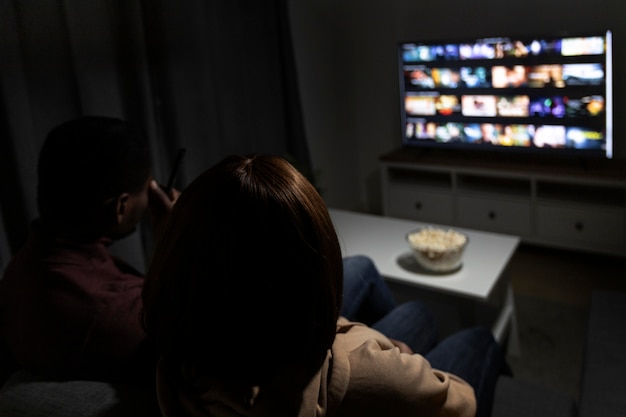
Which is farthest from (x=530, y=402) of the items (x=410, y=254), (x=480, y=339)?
(x=410, y=254)

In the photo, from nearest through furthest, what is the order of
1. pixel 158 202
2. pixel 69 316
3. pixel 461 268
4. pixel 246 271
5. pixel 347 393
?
pixel 246 271
pixel 347 393
pixel 69 316
pixel 158 202
pixel 461 268

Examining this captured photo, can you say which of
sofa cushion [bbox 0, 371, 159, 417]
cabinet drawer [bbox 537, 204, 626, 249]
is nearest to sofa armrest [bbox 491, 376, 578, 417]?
sofa cushion [bbox 0, 371, 159, 417]

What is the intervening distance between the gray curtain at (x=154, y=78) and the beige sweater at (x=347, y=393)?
1.47 m

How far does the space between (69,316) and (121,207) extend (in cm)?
31

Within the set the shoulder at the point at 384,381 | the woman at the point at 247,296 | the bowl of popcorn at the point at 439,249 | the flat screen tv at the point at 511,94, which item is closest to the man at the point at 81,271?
the woman at the point at 247,296

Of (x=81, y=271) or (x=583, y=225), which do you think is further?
(x=583, y=225)

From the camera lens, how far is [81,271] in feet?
4.00

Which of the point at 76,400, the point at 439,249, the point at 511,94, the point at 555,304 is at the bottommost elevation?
the point at 555,304

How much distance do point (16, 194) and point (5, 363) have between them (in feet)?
3.02

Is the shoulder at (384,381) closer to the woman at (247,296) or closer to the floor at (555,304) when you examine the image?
the woman at (247,296)

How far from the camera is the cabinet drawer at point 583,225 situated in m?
3.15

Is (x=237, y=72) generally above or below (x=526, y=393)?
above

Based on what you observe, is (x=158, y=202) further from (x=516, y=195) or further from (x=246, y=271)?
(x=516, y=195)

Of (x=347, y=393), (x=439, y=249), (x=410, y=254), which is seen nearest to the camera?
(x=347, y=393)
